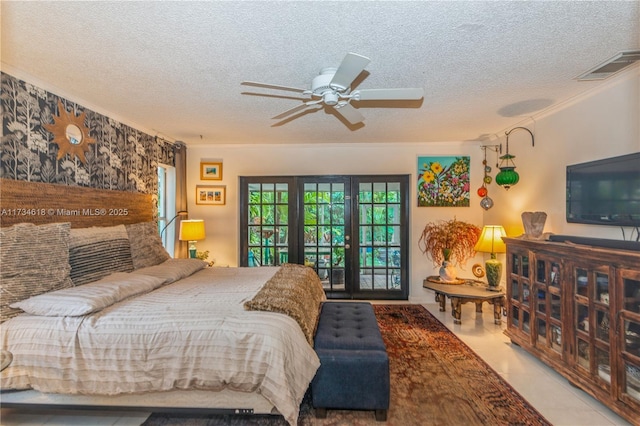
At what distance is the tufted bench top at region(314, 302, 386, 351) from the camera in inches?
80.6

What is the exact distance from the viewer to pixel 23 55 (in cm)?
204

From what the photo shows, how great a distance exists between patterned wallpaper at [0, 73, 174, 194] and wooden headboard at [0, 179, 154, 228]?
98 millimetres

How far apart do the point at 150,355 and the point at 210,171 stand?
339 centimetres

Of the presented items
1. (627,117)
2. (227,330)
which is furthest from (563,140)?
(227,330)

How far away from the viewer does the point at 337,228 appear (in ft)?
15.1

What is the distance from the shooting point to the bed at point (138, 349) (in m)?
1.74

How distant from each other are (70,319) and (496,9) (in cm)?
306

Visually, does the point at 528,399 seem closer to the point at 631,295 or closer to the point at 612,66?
the point at 631,295

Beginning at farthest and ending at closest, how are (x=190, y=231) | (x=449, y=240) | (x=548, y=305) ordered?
(x=449, y=240) → (x=190, y=231) → (x=548, y=305)

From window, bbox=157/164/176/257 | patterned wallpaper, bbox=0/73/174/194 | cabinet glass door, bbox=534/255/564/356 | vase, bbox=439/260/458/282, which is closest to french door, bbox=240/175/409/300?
vase, bbox=439/260/458/282

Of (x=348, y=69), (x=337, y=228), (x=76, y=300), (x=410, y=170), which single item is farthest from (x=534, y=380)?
(x=76, y=300)

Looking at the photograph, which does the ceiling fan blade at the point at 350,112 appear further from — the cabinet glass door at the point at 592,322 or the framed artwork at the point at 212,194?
the framed artwork at the point at 212,194

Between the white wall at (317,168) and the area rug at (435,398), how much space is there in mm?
1779

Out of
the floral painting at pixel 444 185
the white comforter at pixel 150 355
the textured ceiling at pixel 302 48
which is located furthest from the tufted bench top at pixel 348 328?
the floral painting at pixel 444 185
